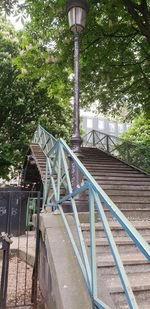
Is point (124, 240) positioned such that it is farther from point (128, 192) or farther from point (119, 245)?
point (128, 192)

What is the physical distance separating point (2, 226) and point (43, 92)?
49.1ft

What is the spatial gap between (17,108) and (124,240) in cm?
1609

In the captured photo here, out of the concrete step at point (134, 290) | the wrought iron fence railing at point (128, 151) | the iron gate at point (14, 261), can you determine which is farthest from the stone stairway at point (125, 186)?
the concrete step at point (134, 290)

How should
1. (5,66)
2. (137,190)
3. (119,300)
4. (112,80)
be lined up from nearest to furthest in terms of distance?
(119,300) → (137,190) → (112,80) → (5,66)

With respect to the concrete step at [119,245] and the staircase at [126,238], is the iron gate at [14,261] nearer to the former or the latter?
the staircase at [126,238]

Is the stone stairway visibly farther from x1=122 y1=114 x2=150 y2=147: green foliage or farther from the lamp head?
x1=122 y1=114 x2=150 y2=147: green foliage

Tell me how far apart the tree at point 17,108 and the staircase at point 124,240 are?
10.0m

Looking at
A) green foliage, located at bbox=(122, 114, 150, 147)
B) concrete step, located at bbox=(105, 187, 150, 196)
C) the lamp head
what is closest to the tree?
green foliage, located at bbox=(122, 114, 150, 147)

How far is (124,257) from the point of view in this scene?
391cm

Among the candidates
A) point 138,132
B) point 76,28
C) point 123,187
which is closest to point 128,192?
point 123,187

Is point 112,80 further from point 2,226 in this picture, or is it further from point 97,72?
point 2,226

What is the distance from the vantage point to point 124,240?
4340 mm

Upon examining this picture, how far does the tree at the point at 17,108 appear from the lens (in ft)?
60.8

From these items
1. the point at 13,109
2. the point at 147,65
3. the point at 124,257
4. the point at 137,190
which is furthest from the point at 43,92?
the point at 124,257
